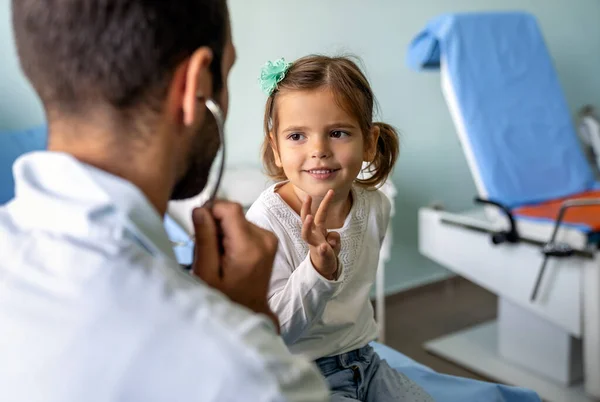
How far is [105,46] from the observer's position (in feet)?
2.05

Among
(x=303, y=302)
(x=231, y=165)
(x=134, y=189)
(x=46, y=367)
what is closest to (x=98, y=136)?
(x=134, y=189)

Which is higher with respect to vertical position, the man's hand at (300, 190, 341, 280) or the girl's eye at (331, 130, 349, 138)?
the girl's eye at (331, 130, 349, 138)

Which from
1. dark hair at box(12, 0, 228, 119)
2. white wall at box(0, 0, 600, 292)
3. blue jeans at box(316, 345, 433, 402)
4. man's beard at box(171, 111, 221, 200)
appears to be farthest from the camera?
white wall at box(0, 0, 600, 292)

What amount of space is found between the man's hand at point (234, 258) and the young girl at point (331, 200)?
282 mm

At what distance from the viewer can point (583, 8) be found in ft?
10.6

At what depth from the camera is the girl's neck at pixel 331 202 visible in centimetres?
111

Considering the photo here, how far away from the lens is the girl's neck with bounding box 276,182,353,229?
1.11 meters

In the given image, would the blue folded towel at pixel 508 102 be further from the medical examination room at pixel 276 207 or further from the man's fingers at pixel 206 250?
the man's fingers at pixel 206 250

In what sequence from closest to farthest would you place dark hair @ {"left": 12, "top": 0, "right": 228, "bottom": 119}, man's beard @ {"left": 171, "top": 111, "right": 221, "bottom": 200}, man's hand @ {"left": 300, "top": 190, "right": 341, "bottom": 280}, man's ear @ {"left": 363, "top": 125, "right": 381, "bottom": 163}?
dark hair @ {"left": 12, "top": 0, "right": 228, "bottom": 119}
man's beard @ {"left": 171, "top": 111, "right": 221, "bottom": 200}
man's hand @ {"left": 300, "top": 190, "right": 341, "bottom": 280}
man's ear @ {"left": 363, "top": 125, "right": 381, "bottom": 163}

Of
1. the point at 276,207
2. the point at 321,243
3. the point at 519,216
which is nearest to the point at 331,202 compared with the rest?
the point at 276,207

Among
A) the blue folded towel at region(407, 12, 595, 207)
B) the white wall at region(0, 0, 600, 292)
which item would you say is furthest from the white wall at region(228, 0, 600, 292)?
the blue folded towel at region(407, 12, 595, 207)

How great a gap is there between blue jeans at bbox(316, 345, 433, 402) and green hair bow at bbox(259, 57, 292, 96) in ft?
1.49

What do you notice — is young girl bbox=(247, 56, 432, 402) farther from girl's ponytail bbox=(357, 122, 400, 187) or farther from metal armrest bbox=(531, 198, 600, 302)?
metal armrest bbox=(531, 198, 600, 302)

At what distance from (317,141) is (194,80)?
0.44 meters
